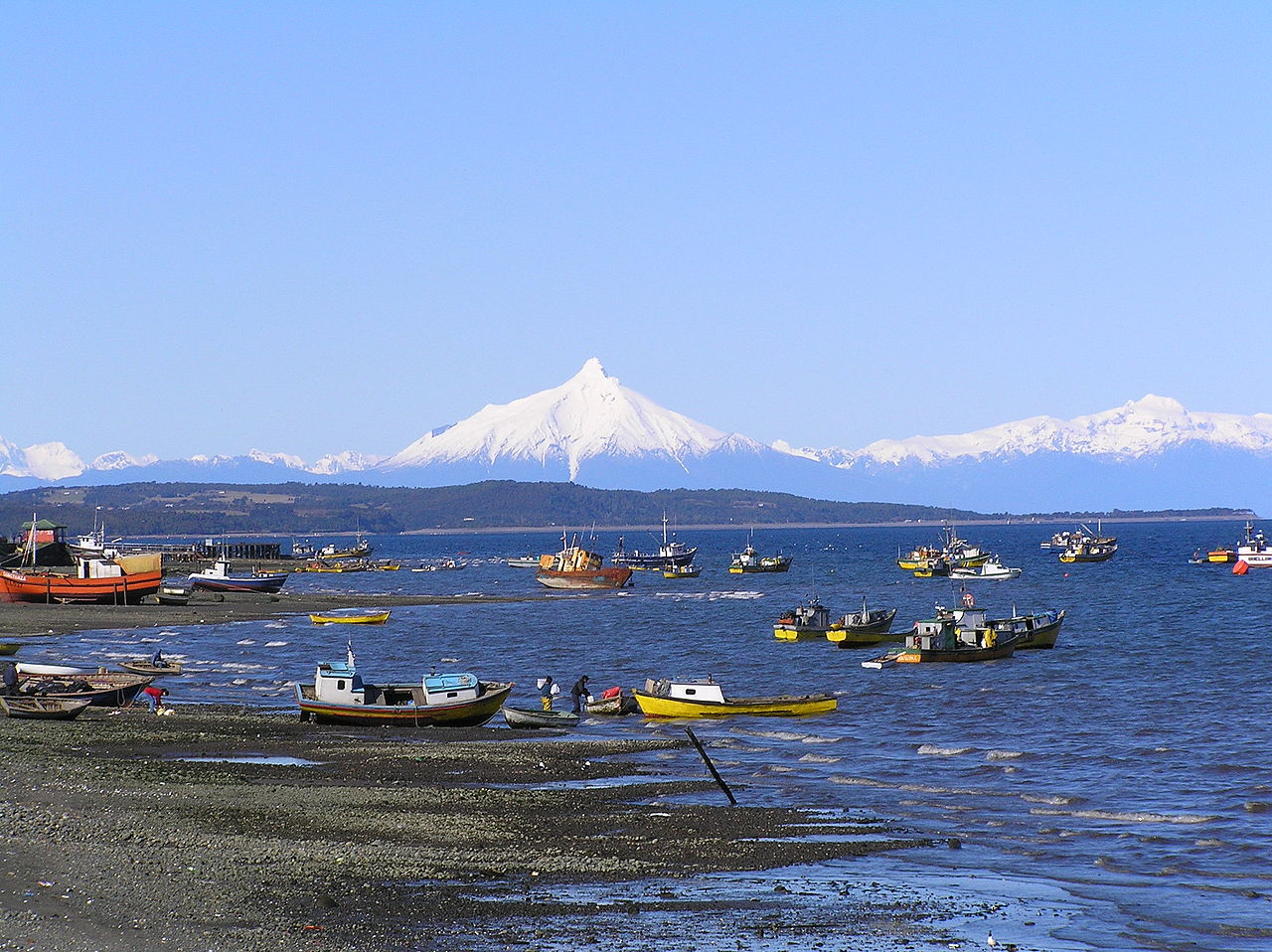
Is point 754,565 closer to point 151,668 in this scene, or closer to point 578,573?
point 578,573

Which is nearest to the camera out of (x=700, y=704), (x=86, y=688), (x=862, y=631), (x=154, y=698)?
(x=86, y=688)

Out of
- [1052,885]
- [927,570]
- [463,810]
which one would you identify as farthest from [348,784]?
[927,570]

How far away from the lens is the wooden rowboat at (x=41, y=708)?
4053 centimetres

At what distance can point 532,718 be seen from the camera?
42.9 meters

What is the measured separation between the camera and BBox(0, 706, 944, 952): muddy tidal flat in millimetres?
19156

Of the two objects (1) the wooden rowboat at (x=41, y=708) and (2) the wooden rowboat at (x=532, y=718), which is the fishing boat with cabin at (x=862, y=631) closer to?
(2) the wooden rowboat at (x=532, y=718)

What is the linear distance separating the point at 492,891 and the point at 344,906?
8.01 feet

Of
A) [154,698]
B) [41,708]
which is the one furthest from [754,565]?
[41,708]

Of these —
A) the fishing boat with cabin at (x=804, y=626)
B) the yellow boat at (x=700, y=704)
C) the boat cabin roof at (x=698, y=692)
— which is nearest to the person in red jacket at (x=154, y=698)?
the yellow boat at (x=700, y=704)

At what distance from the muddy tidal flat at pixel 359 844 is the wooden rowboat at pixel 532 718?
4696 mm

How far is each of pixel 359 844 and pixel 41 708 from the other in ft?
65.5

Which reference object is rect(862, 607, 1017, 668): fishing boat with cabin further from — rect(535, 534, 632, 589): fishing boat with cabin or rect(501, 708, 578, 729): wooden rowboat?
rect(535, 534, 632, 589): fishing boat with cabin

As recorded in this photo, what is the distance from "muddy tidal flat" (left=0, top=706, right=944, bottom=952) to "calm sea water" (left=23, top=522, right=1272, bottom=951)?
2.44 m

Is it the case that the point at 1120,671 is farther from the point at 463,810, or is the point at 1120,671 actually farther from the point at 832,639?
the point at 463,810
